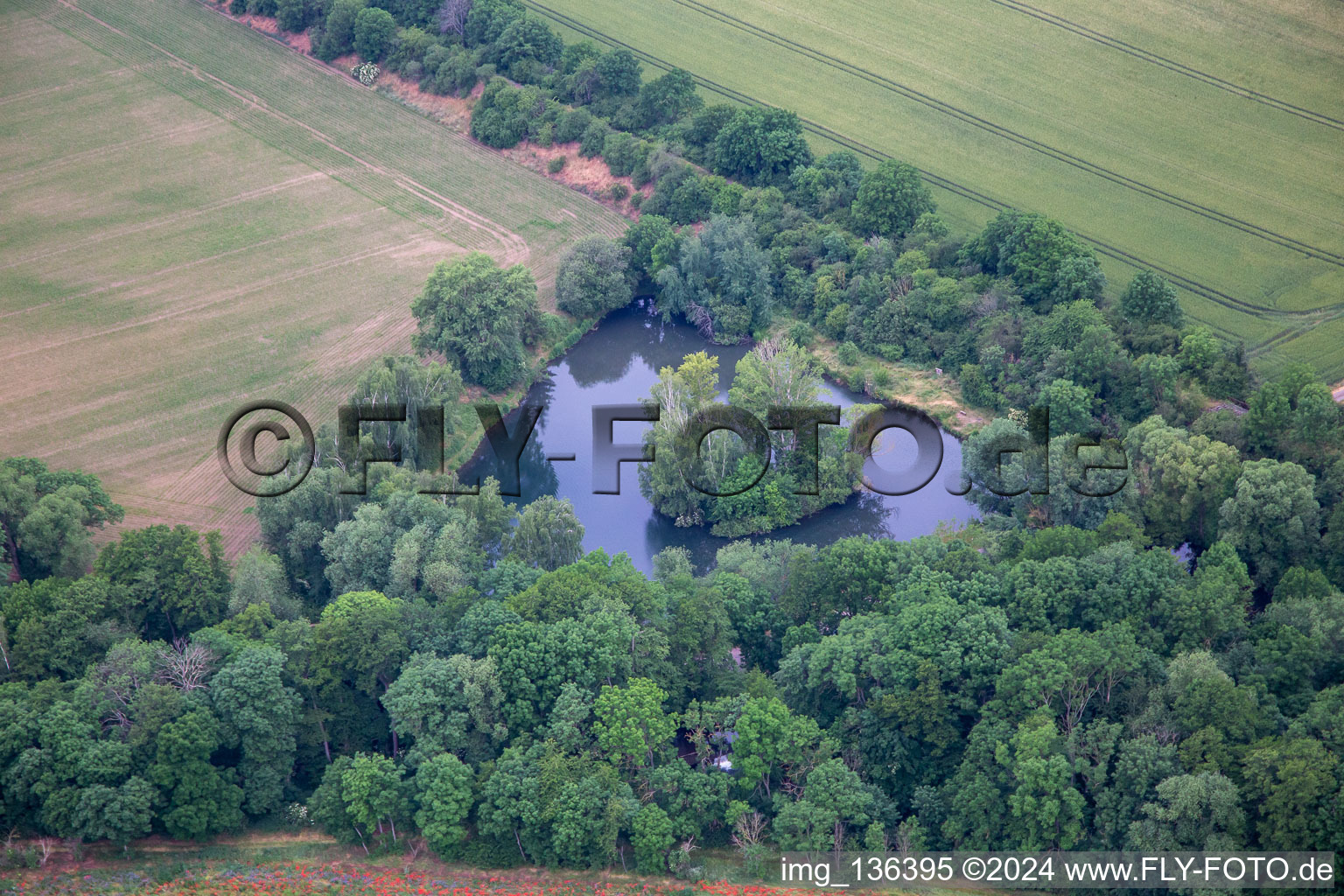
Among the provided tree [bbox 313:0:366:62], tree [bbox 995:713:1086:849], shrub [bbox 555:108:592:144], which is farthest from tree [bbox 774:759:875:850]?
tree [bbox 313:0:366:62]

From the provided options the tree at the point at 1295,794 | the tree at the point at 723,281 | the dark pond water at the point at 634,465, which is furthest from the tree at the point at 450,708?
the tree at the point at 723,281

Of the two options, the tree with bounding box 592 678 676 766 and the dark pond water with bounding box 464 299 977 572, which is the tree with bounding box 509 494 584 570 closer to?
the dark pond water with bounding box 464 299 977 572

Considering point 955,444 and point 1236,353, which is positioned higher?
point 1236,353

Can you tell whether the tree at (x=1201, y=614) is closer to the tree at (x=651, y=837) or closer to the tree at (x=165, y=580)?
the tree at (x=651, y=837)

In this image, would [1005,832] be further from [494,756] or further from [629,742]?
[494,756]

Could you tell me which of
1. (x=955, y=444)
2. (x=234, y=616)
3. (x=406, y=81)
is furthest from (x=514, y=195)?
(x=234, y=616)

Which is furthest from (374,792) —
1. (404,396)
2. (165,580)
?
(404,396)

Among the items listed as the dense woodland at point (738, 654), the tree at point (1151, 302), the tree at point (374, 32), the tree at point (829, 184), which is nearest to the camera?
the dense woodland at point (738, 654)
